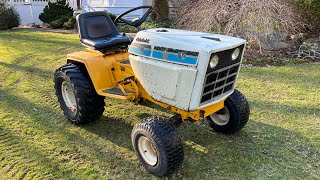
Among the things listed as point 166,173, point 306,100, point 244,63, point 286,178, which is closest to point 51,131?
point 166,173

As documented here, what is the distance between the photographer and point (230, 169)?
294 cm

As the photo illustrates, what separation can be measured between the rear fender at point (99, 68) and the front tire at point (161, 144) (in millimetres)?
858

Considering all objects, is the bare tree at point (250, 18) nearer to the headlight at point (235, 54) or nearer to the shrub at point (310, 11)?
the shrub at point (310, 11)

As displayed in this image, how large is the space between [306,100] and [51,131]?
3.47 metres

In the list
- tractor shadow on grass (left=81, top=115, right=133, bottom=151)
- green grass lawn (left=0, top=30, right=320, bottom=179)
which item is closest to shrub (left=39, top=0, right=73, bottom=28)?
green grass lawn (left=0, top=30, right=320, bottom=179)

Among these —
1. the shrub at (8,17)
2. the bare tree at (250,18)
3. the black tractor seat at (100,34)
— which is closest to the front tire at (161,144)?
the black tractor seat at (100,34)

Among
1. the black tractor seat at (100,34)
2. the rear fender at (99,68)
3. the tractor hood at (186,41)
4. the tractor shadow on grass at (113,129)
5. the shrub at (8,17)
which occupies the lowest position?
the shrub at (8,17)

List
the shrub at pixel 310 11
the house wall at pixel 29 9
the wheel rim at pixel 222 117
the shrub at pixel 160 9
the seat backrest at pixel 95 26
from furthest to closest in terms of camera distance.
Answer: the house wall at pixel 29 9
the shrub at pixel 160 9
the shrub at pixel 310 11
the seat backrest at pixel 95 26
the wheel rim at pixel 222 117

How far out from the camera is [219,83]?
2.82 meters

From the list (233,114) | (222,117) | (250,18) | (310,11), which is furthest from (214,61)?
(310,11)

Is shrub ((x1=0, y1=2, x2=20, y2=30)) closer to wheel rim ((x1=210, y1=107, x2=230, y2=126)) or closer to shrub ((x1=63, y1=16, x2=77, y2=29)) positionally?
shrub ((x1=63, y1=16, x2=77, y2=29))

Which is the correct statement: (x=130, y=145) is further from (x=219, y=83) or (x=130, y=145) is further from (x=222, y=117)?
(x=219, y=83)

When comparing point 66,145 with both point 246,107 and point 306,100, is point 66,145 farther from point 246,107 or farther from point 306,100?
point 306,100

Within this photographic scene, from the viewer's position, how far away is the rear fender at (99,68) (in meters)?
3.47
